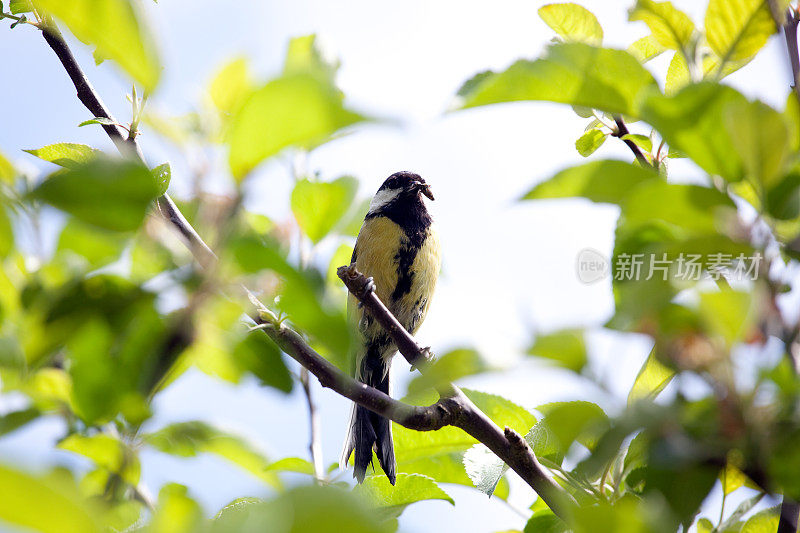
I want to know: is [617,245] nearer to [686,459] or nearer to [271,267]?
[686,459]

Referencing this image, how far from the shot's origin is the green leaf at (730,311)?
733 mm

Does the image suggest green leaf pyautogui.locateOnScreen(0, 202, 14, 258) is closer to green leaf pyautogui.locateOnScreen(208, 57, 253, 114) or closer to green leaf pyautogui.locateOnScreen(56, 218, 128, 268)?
green leaf pyautogui.locateOnScreen(56, 218, 128, 268)

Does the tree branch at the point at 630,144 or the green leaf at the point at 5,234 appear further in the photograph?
the tree branch at the point at 630,144

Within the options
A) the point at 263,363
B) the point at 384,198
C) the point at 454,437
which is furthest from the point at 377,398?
the point at 384,198

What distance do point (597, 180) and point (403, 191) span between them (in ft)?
12.1

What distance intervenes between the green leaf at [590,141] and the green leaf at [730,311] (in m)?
1.27

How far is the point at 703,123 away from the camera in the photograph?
2.83ft

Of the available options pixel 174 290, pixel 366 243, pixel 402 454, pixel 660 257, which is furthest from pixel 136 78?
pixel 366 243

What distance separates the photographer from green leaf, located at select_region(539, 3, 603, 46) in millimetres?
1647

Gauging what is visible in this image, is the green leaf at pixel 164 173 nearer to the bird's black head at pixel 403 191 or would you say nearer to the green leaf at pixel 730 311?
the green leaf at pixel 730 311

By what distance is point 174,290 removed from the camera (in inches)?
25.4

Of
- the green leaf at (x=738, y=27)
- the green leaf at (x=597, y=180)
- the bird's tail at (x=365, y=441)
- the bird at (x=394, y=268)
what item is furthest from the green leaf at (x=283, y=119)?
the bird at (x=394, y=268)

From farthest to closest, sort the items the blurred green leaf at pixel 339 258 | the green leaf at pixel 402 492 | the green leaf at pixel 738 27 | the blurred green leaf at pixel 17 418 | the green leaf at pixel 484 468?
the blurred green leaf at pixel 339 258 → the green leaf at pixel 402 492 → the green leaf at pixel 484 468 → the green leaf at pixel 738 27 → the blurred green leaf at pixel 17 418

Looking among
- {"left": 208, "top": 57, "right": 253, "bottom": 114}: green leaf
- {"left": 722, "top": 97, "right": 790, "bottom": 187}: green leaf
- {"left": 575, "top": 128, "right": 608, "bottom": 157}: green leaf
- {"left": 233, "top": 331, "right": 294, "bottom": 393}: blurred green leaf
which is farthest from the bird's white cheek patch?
{"left": 233, "top": 331, "right": 294, "bottom": 393}: blurred green leaf
